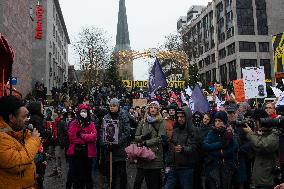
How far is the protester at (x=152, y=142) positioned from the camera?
22.6 feet

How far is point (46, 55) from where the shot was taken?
41125 millimetres

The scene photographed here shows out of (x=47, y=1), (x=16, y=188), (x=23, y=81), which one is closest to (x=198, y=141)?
(x=16, y=188)

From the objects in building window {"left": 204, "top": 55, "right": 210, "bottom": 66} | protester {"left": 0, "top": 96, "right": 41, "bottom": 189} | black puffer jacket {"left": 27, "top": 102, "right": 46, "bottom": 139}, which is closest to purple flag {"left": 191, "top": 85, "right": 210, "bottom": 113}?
black puffer jacket {"left": 27, "top": 102, "right": 46, "bottom": 139}

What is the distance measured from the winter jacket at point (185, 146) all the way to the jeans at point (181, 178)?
87mm

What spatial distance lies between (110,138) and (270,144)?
3.07m

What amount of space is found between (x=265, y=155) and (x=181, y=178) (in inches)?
58.6

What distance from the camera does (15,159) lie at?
3619 millimetres

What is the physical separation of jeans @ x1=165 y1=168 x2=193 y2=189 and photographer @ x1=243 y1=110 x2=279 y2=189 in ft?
3.62

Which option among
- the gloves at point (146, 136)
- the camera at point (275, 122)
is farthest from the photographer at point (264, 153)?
the gloves at point (146, 136)

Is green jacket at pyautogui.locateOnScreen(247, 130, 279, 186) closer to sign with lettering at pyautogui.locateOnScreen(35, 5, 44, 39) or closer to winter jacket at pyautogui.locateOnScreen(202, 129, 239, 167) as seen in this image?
winter jacket at pyautogui.locateOnScreen(202, 129, 239, 167)

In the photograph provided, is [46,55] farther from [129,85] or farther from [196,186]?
[196,186]

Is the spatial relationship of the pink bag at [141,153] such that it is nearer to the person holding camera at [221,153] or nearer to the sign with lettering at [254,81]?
the person holding camera at [221,153]

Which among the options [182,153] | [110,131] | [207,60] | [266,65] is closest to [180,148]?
[182,153]

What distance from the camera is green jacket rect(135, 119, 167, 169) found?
22.7 ft
